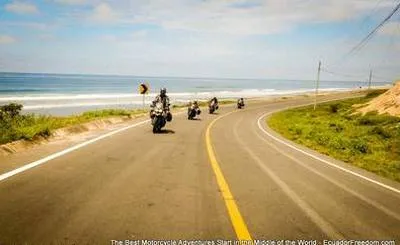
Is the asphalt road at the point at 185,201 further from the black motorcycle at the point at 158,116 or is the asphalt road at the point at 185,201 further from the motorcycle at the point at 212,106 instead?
the motorcycle at the point at 212,106

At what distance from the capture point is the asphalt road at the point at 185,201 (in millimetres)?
4977

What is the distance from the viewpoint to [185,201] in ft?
21.0

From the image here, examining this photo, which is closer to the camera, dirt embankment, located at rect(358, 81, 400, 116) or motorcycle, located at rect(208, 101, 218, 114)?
dirt embankment, located at rect(358, 81, 400, 116)

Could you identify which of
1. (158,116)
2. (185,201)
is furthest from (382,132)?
(185,201)

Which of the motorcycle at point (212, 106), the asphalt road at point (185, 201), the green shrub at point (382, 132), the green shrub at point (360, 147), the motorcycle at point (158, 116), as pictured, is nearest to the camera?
the asphalt road at point (185, 201)

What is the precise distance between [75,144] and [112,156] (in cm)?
248

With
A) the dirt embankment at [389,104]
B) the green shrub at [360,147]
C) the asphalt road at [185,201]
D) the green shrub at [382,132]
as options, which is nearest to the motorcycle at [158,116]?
the asphalt road at [185,201]

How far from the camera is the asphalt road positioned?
16.3ft

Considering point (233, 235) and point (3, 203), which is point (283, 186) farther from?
point (3, 203)

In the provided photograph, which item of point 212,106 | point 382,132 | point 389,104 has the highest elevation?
point 389,104

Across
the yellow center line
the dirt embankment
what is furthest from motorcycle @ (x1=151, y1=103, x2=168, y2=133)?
the dirt embankment

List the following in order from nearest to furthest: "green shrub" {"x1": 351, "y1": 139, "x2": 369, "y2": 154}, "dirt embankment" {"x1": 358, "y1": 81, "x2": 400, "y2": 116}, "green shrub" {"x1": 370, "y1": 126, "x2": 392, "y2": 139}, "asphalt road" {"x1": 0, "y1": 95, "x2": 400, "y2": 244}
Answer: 1. "asphalt road" {"x1": 0, "y1": 95, "x2": 400, "y2": 244}
2. "green shrub" {"x1": 351, "y1": 139, "x2": 369, "y2": 154}
3. "green shrub" {"x1": 370, "y1": 126, "x2": 392, "y2": 139}
4. "dirt embankment" {"x1": 358, "y1": 81, "x2": 400, "y2": 116}

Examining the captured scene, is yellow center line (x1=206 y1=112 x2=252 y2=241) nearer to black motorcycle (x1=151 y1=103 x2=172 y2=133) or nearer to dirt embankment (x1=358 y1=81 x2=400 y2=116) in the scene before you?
black motorcycle (x1=151 y1=103 x2=172 y2=133)

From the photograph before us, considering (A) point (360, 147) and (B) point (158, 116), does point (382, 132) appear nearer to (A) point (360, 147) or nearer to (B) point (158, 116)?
(A) point (360, 147)
